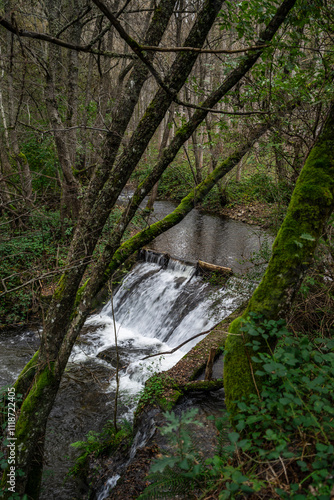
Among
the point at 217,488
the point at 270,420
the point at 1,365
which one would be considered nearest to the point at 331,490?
the point at 270,420

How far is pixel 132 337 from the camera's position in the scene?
8352 millimetres

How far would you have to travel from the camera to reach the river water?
217 inches

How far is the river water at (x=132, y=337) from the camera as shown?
5520 millimetres

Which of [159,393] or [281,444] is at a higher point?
[281,444]

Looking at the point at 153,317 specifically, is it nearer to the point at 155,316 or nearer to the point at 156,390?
the point at 155,316

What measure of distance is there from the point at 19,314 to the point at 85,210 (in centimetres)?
674

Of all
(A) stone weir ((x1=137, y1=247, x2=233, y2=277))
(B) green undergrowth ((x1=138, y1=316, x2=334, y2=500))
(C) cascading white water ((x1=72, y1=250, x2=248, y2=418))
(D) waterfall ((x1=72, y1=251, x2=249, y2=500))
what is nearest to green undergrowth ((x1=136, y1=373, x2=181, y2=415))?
(D) waterfall ((x1=72, y1=251, x2=249, y2=500))

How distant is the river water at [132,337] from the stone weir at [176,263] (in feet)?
0.16

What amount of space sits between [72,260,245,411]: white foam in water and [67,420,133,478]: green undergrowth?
47.4 inches

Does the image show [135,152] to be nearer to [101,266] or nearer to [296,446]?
[101,266]

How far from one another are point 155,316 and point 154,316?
39 mm

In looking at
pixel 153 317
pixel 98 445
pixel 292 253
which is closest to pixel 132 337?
pixel 153 317

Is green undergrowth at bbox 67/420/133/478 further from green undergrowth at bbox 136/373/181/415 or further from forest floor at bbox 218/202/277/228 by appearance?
forest floor at bbox 218/202/277/228

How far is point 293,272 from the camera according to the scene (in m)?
2.60
